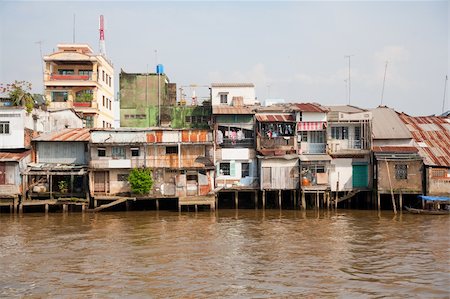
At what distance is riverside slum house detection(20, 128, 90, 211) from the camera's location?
115 ft

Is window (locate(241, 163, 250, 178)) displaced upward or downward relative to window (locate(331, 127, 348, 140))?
downward

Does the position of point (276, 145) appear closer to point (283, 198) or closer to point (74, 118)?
point (283, 198)

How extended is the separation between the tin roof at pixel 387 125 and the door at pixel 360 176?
2.64m

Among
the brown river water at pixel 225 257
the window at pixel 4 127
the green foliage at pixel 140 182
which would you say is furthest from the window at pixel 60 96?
the brown river water at pixel 225 257

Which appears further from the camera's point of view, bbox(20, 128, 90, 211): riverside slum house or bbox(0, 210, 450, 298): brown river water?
bbox(20, 128, 90, 211): riverside slum house

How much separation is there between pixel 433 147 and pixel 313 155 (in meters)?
9.74

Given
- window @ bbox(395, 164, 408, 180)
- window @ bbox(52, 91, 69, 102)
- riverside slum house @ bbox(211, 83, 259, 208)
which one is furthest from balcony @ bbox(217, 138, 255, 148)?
window @ bbox(52, 91, 69, 102)

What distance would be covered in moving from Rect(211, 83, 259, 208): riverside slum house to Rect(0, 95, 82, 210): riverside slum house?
14299 mm

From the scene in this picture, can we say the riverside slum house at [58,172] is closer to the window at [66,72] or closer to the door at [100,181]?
the door at [100,181]

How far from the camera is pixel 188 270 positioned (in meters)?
18.8

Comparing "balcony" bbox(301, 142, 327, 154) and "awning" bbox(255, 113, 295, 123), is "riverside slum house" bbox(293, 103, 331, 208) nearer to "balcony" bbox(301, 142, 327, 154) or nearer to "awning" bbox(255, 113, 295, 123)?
"balcony" bbox(301, 142, 327, 154)

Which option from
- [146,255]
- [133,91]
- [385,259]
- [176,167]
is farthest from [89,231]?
[133,91]

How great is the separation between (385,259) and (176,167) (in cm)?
1883

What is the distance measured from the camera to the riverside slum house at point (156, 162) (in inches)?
1405
